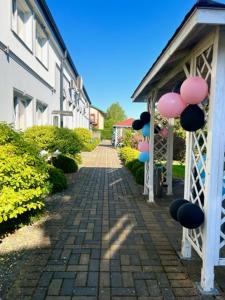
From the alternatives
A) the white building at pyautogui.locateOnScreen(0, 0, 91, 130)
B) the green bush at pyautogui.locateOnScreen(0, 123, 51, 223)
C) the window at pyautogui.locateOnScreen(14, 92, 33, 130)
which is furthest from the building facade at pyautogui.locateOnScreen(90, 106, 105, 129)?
the green bush at pyautogui.locateOnScreen(0, 123, 51, 223)

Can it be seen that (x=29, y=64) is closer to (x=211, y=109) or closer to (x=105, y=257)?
(x=105, y=257)

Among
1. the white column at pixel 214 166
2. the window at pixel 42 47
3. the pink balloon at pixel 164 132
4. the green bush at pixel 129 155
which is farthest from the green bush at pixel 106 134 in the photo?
the white column at pixel 214 166

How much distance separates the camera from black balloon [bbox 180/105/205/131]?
3.25m

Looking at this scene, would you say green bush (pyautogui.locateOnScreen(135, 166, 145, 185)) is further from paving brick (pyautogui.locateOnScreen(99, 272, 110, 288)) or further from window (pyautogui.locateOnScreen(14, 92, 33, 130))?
paving brick (pyautogui.locateOnScreen(99, 272, 110, 288))

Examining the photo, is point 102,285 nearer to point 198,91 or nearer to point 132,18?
point 198,91

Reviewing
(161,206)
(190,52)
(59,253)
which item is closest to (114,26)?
(161,206)

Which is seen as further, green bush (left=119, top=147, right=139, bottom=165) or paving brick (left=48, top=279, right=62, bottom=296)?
green bush (left=119, top=147, right=139, bottom=165)

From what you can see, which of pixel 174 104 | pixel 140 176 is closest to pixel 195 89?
pixel 174 104

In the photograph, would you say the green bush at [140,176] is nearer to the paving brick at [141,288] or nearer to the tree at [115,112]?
the paving brick at [141,288]

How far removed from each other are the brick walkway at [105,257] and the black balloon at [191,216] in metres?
0.71

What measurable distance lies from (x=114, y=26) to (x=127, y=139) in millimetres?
9898

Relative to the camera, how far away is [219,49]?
2867 millimetres

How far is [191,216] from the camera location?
3135 mm

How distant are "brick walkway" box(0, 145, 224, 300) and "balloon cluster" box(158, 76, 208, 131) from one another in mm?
1837
